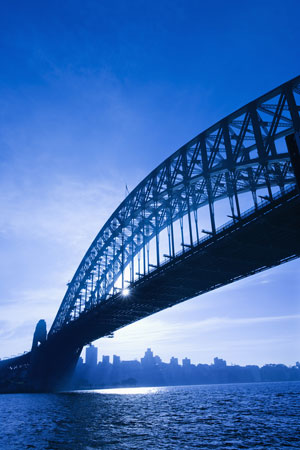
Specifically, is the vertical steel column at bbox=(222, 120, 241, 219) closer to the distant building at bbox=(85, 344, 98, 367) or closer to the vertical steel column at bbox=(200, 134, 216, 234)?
the vertical steel column at bbox=(200, 134, 216, 234)

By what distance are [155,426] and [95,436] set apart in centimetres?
520

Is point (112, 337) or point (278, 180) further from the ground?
point (278, 180)

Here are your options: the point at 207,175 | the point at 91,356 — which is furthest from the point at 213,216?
the point at 91,356

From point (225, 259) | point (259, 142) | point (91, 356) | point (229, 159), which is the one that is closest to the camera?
point (259, 142)

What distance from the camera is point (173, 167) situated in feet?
139

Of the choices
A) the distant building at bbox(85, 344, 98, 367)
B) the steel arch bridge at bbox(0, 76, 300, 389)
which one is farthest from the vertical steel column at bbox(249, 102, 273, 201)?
the distant building at bbox(85, 344, 98, 367)

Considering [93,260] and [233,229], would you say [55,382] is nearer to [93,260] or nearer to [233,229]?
[93,260]

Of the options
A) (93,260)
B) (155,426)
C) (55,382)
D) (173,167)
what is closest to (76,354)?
(55,382)

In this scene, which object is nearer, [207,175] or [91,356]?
[207,175]

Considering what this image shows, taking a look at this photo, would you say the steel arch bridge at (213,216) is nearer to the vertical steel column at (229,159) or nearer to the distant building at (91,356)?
the vertical steel column at (229,159)

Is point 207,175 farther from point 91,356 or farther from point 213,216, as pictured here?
point 91,356

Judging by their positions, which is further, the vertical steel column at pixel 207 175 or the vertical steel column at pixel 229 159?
the vertical steel column at pixel 207 175

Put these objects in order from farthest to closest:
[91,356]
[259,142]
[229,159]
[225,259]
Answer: [91,356], [225,259], [229,159], [259,142]

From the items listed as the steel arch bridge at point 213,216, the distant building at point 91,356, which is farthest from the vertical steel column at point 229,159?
the distant building at point 91,356
